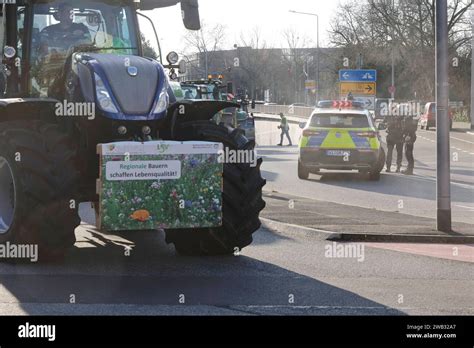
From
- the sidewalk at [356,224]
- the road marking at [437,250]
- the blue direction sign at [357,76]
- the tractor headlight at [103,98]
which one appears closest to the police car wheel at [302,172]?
the sidewalk at [356,224]

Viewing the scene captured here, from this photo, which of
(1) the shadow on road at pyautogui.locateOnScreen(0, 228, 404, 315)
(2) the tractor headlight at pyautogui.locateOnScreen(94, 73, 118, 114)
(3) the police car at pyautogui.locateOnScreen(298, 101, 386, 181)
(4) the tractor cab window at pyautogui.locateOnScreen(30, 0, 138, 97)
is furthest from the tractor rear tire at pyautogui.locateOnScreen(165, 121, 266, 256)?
(3) the police car at pyautogui.locateOnScreen(298, 101, 386, 181)

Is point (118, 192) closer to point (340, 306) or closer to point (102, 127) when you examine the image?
point (102, 127)

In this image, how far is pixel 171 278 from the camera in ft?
30.0

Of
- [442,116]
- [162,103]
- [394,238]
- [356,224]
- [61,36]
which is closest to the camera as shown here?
[162,103]

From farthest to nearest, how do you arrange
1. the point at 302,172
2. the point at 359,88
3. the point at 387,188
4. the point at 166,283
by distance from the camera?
1. the point at 359,88
2. the point at 302,172
3. the point at 387,188
4. the point at 166,283

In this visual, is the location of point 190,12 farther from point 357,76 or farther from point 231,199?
point 357,76

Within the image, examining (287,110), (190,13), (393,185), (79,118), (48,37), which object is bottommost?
(393,185)

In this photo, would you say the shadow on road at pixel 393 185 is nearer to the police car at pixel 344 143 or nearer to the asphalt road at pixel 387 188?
the asphalt road at pixel 387 188

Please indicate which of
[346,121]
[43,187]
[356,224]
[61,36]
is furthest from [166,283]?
[346,121]

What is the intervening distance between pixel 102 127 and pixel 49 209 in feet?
3.49

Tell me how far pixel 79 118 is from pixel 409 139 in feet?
54.4

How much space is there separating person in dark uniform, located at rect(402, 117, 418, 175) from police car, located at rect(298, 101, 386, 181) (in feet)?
7.16

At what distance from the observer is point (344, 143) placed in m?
22.8

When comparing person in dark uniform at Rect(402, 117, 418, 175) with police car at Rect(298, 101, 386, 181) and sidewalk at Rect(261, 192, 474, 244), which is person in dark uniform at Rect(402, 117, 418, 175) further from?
sidewalk at Rect(261, 192, 474, 244)
